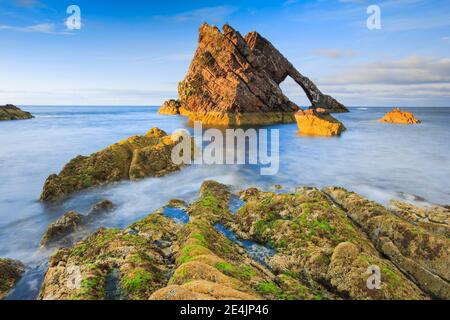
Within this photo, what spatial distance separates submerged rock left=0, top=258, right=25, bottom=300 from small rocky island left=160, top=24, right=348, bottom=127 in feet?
184

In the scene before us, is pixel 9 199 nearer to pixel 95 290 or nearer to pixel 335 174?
pixel 95 290

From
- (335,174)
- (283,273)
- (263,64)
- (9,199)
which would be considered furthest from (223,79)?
(283,273)

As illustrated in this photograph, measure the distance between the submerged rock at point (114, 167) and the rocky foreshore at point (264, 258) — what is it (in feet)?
25.1

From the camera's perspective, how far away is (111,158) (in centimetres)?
1908

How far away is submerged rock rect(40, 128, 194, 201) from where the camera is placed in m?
16.2

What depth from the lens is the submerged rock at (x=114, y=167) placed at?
16155 mm

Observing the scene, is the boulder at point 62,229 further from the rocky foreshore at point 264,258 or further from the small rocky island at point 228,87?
the small rocky island at point 228,87

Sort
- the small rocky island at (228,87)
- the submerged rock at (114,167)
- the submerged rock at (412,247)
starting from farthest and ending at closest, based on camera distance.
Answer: the small rocky island at (228,87) < the submerged rock at (114,167) < the submerged rock at (412,247)

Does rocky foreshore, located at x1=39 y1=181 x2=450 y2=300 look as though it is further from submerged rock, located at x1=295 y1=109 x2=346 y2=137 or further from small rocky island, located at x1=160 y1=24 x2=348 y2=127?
small rocky island, located at x1=160 y1=24 x2=348 y2=127

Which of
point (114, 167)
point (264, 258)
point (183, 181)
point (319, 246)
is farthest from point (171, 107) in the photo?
point (319, 246)

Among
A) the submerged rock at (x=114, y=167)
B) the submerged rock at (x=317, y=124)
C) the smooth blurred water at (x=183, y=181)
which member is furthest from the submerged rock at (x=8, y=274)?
the submerged rock at (x=317, y=124)

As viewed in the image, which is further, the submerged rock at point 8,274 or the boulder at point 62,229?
the boulder at point 62,229

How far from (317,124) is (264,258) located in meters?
38.8

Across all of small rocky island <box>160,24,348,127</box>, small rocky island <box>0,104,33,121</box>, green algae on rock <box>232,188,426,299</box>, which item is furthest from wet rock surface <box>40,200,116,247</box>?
small rocky island <box>0,104,33,121</box>
